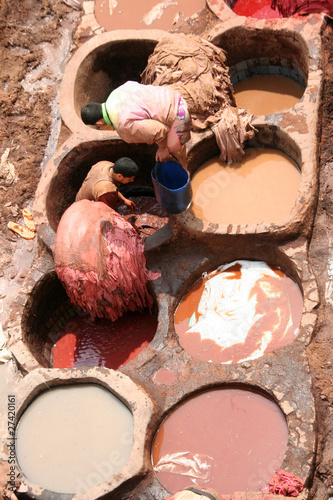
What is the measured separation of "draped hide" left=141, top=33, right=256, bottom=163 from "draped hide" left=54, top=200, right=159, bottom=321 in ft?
4.31

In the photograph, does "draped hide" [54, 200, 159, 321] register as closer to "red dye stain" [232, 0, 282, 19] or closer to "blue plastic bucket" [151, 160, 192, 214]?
"blue plastic bucket" [151, 160, 192, 214]

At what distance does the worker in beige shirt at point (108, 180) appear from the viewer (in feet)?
19.8

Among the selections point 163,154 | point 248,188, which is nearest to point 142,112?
point 163,154

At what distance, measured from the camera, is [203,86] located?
6.18m

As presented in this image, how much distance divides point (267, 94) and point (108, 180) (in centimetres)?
208

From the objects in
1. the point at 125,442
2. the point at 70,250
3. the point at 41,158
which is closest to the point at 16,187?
the point at 41,158

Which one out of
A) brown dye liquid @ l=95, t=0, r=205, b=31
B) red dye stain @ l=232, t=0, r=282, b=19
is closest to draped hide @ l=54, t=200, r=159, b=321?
brown dye liquid @ l=95, t=0, r=205, b=31

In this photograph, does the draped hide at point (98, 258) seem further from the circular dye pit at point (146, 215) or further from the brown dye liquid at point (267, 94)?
the brown dye liquid at point (267, 94)

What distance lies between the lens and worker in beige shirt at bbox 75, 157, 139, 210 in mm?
6027

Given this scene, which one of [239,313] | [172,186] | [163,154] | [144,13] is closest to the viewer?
[163,154]

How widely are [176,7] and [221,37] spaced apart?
1006mm

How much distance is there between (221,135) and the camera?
246 inches

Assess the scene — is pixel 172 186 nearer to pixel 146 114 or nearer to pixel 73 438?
pixel 146 114

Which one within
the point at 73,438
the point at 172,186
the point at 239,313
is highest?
the point at 172,186
